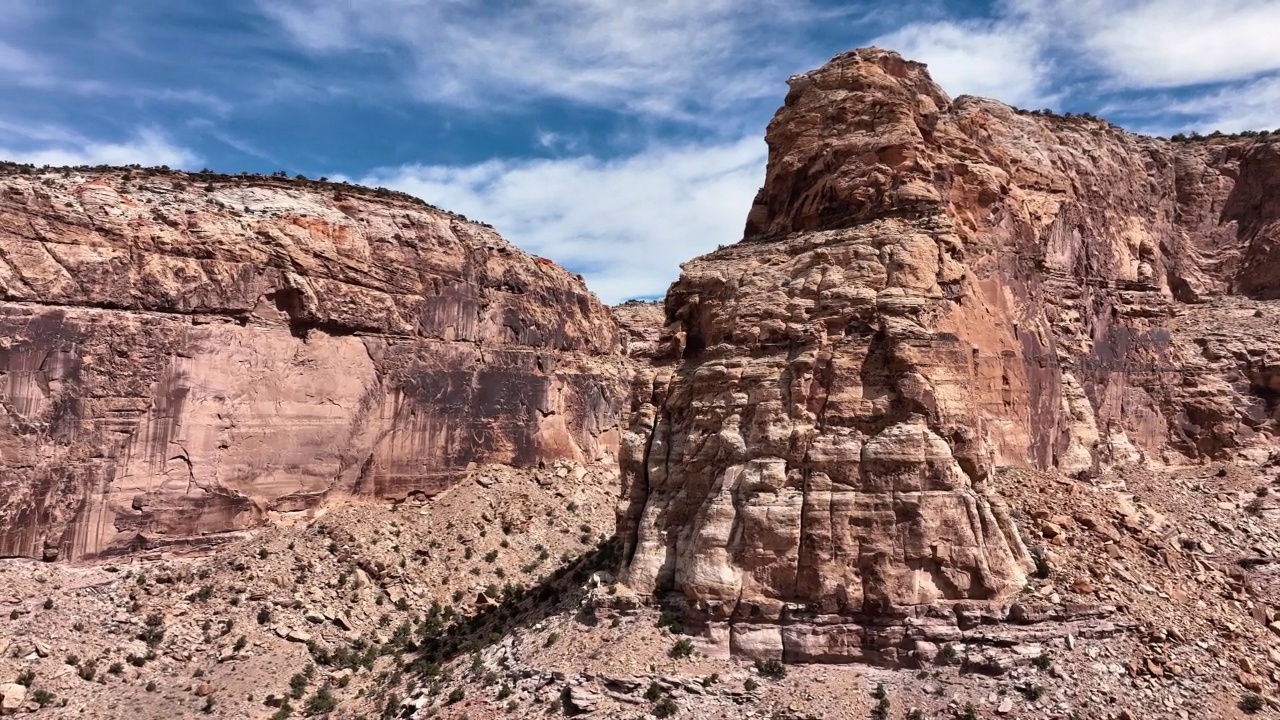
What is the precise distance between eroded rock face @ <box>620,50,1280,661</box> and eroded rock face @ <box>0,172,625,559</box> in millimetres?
19219

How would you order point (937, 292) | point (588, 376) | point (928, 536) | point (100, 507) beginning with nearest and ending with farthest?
1. point (928, 536)
2. point (937, 292)
3. point (100, 507)
4. point (588, 376)

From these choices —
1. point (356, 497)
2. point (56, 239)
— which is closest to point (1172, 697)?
point (356, 497)

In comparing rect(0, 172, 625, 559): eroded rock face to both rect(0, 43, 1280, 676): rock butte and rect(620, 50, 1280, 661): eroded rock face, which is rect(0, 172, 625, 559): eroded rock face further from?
rect(620, 50, 1280, 661): eroded rock face

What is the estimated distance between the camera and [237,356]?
3644cm

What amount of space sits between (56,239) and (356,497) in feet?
53.9

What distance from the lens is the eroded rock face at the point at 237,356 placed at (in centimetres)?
3166

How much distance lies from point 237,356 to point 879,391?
27.7m

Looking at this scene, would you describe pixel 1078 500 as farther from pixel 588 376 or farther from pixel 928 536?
pixel 588 376

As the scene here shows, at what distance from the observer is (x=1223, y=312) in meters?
38.2

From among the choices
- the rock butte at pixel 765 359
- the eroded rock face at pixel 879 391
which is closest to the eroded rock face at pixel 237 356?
the rock butte at pixel 765 359

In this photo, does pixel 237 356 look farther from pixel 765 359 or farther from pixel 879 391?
pixel 879 391

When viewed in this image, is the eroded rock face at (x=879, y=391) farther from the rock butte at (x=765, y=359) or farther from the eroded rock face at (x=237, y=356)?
the eroded rock face at (x=237, y=356)

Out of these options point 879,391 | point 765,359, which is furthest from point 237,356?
point 879,391

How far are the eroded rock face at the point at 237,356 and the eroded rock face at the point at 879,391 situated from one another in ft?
63.1
